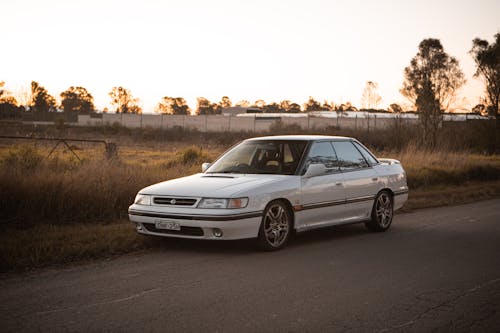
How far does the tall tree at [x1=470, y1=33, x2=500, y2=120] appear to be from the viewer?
3997cm

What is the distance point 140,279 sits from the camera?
6.44 meters

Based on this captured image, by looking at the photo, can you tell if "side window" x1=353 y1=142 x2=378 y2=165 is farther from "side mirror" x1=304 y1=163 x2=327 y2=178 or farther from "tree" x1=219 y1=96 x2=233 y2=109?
"tree" x1=219 y1=96 x2=233 y2=109

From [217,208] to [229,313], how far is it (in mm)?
2626

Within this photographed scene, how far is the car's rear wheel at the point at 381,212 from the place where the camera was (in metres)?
10.2

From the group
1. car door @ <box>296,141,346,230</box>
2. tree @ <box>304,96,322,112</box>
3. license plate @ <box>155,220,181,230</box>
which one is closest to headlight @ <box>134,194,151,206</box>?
license plate @ <box>155,220,181,230</box>

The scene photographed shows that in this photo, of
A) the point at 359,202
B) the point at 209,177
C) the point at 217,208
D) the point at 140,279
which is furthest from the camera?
the point at 359,202

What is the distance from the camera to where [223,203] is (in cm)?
768

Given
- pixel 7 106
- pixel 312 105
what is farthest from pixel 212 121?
pixel 312 105

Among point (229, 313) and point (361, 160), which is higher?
point (361, 160)

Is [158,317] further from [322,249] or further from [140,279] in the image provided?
[322,249]

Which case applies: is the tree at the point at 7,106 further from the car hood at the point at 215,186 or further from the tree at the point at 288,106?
the tree at the point at 288,106

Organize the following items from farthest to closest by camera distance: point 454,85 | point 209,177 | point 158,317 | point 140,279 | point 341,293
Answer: point 454,85, point 209,177, point 140,279, point 341,293, point 158,317

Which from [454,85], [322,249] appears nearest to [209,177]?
[322,249]

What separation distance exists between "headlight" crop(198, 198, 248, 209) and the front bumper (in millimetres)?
130
